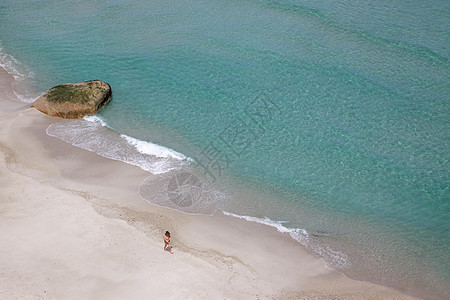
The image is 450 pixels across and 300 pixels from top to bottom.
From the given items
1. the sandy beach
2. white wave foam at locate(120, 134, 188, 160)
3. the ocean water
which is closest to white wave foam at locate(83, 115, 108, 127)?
the ocean water

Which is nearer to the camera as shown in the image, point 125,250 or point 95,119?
point 125,250

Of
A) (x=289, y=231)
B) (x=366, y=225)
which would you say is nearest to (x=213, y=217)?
(x=289, y=231)

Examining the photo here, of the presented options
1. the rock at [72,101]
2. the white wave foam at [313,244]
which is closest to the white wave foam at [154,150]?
the rock at [72,101]

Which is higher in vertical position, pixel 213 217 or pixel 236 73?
pixel 236 73

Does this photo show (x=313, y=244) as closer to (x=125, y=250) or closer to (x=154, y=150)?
(x=125, y=250)

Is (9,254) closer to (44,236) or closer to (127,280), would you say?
(44,236)

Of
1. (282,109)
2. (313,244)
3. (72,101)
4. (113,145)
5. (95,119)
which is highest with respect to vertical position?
(282,109)

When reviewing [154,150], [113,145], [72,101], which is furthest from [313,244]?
[72,101]
